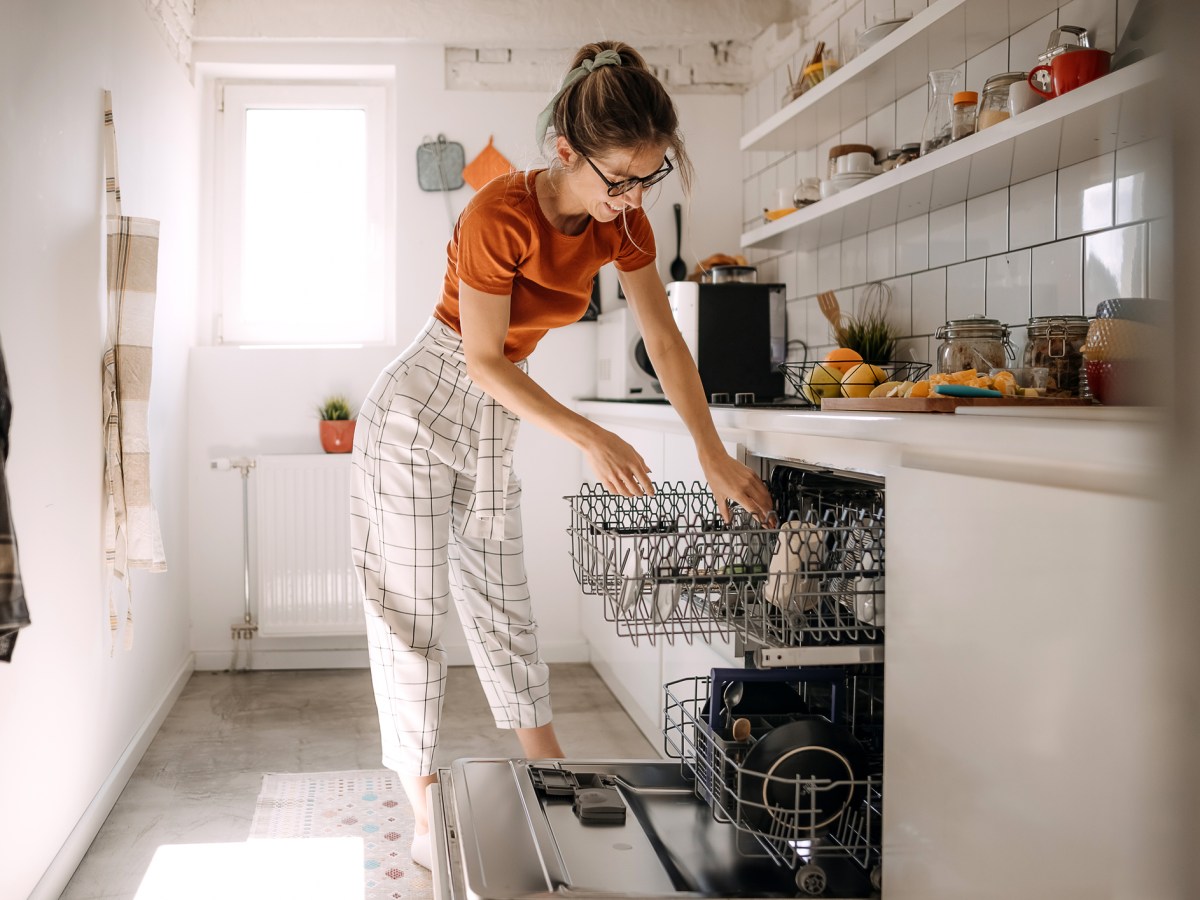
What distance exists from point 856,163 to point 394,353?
172 cm

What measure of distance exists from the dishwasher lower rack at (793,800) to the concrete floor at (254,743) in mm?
1245

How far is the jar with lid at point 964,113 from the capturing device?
192 centimetres

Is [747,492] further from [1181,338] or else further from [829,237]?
[829,237]

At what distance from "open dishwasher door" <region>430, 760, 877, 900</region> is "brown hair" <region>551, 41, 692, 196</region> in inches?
32.9

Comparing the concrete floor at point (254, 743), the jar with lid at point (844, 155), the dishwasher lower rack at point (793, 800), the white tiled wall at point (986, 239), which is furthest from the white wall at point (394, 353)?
the dishwasher lower rack at point (793, 800)

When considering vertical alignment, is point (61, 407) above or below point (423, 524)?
above

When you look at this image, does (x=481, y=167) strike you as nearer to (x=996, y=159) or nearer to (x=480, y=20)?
(x=480, y=20)

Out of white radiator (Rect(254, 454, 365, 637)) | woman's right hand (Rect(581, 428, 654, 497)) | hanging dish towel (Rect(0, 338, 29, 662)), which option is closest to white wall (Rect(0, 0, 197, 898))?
hanging dish towel (Rect(0, 338, 29, 662))

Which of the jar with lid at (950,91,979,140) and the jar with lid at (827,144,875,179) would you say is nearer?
the jar with lid at (950,91,979,140)

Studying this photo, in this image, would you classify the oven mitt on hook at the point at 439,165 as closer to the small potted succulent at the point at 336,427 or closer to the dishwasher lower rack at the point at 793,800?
the small potted succulent at the point at 336,427

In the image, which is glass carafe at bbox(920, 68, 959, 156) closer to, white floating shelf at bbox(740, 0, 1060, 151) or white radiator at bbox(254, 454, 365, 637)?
white floating shelf at bbox(740, 0, 1060, 151)

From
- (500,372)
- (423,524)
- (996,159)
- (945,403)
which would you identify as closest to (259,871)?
(423,524)

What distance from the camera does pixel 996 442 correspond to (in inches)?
33.7

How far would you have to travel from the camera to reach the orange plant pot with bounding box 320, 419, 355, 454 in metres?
3.38
